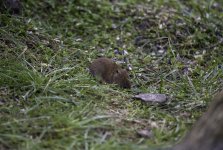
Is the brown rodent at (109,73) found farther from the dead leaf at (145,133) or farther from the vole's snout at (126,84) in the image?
the dead leaf at (145,133)

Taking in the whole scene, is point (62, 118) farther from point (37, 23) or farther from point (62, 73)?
point (37, 23)

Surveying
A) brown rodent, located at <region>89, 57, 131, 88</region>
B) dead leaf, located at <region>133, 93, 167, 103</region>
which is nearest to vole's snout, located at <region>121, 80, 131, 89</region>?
brown rodent, located at <region>89, 57, 131, 88</region>

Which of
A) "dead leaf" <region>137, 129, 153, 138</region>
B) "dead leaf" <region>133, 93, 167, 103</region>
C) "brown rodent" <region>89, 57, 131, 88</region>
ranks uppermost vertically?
"brown rodent" <region>89, 57, 131, 88</region>

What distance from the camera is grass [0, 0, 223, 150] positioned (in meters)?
3.20

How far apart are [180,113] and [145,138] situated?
57 centimetres

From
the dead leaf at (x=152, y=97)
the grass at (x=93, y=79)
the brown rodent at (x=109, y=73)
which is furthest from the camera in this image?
the brown rodent at (x=109, y=73)

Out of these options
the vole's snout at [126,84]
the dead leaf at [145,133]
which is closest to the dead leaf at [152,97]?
the vole's snout at [126,84]

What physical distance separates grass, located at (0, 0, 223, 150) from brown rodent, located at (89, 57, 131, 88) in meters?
0.07

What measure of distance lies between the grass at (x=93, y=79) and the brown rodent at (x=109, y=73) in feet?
0.22

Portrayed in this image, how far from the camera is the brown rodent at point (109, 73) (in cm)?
408

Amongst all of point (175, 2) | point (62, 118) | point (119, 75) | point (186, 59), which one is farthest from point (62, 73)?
point (175, 2)

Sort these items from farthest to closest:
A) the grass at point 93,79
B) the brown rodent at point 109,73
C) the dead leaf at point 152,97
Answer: the brown rodent at point 109,73 → the dead leaf at point 152,97 → the grass at point 93,79

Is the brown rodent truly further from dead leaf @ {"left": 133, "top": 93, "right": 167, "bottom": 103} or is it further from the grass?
dead leaf @ {"left": 133, "top": 93, "right": 167, "bottom": 103}

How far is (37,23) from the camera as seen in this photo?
5113 millimetres
